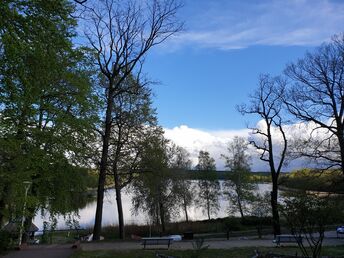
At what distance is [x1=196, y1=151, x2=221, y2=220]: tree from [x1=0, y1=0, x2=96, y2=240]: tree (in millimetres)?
45611


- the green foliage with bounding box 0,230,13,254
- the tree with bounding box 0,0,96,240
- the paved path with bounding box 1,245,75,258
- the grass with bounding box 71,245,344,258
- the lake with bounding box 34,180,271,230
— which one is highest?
the tree with bounding box 0,0,96,240

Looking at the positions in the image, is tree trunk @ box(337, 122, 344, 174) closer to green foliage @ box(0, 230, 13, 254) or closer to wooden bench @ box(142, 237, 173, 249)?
wooden bench @ box(142, 237, 173, 249)

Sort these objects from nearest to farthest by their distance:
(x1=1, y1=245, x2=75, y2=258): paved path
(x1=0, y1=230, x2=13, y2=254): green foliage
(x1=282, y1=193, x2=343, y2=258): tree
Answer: (x1=282, y1=193, x2=343, y2=258): tree
(x1=1, y1=245, x2=75, y2=258): paved path
(x1=0, y1=230, x2=13, y2=254): green foliage

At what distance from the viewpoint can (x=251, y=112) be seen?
35.0m

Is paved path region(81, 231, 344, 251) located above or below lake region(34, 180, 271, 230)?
below

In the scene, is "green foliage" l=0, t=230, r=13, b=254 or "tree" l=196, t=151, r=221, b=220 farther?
"tree" l=196, t=151, r=221, b=220

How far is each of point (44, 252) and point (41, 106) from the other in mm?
7114

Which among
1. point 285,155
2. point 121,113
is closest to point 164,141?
point 121,113

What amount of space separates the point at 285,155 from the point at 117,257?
844 inches

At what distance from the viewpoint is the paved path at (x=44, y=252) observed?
52.4 feet

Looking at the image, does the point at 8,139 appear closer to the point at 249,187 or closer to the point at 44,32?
the point at 44,32

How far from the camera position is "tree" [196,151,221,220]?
68.5 meters

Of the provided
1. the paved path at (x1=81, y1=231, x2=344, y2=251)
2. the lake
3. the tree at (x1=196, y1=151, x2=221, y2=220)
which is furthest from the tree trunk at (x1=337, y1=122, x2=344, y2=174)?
the tree at (x1=196, y1=151, x2=221, y2=220)

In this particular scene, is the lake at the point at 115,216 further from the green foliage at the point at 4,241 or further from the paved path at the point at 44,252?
the green foliage at the point at 4,241
